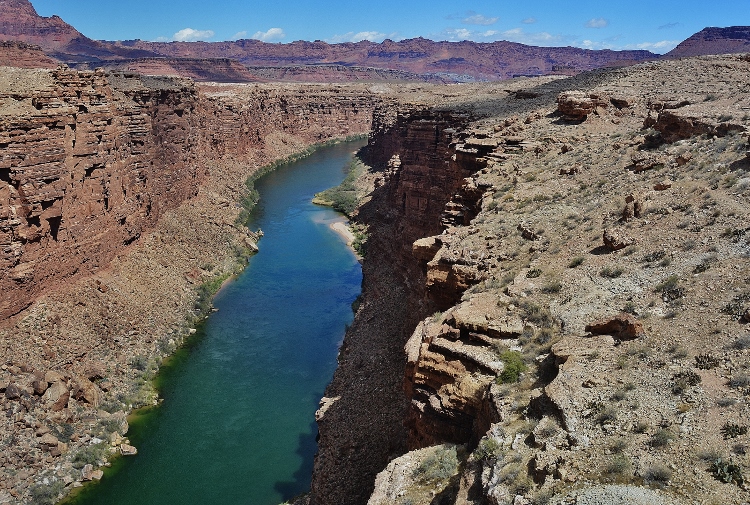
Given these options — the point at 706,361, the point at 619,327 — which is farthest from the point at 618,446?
the point at 619,327

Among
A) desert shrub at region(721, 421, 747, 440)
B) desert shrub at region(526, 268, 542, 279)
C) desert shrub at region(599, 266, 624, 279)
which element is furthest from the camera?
desert shrub at region(526, 268, 542, 279)

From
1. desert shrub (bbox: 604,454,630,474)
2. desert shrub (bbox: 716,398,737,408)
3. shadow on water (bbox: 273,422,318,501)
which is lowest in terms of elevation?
shadow on water (bbox: 273,422,318,501)

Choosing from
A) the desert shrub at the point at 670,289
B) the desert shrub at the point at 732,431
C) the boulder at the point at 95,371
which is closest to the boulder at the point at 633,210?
the desert shrub at the point at 670,289

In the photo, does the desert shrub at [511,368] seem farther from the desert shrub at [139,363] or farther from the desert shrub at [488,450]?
the desert shrub at [139,363]

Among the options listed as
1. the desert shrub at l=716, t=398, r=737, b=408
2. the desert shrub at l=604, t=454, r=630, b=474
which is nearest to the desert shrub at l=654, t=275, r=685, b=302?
the desert shrub at l=716, t=398, r=737, b=408

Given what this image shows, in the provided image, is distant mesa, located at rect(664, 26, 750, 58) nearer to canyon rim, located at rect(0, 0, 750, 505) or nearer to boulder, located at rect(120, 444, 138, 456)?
canyon rim, located at rect(0, 0, 750, 505)

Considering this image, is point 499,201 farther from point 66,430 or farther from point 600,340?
point 66,430
